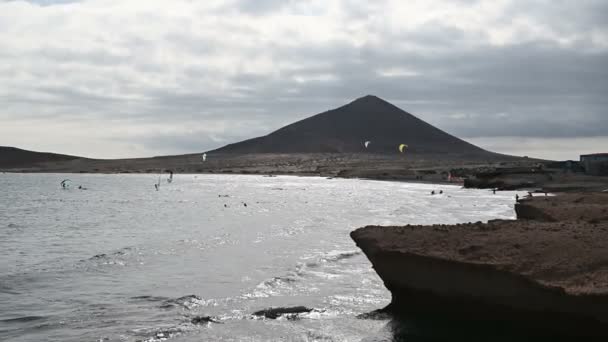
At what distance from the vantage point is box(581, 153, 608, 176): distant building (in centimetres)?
9719

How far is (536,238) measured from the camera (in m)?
14.9

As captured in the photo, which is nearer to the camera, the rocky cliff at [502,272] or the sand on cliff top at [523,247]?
the rocky cliff at [502,272]

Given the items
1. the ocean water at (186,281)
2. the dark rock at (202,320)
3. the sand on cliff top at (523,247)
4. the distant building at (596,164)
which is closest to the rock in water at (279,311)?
the ocean water at (186,281)

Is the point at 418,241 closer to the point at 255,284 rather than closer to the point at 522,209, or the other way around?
the point at 255,284

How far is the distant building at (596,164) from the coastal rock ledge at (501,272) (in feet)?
294

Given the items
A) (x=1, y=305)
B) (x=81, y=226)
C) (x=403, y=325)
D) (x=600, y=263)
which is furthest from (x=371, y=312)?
(x=81, y=226)

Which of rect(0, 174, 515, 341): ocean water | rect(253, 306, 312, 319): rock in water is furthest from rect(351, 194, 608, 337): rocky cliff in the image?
rect(253, 306, 312, 319): rock in water

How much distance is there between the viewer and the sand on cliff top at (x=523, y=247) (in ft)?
42.0

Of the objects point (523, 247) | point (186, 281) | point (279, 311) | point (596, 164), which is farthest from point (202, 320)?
point (596, 164)

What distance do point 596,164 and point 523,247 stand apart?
95.5 meters

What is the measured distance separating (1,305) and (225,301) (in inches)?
284

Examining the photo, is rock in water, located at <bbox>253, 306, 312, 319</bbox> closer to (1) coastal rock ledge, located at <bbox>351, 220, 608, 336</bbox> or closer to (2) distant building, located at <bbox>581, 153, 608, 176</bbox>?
(1) coastal rock ledge, located at <bbox>351, 220, 608, 336</bbox>

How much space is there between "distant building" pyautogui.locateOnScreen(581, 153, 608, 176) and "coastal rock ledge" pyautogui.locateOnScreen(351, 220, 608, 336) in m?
89.7

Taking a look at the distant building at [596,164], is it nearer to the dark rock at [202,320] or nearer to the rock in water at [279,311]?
the rock in water at [279,311]
